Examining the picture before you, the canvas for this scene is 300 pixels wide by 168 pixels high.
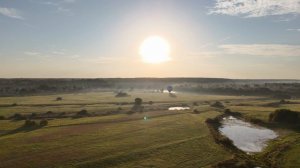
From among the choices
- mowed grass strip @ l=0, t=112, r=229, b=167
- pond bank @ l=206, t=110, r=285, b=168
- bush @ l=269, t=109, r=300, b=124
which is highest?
bush @ l=269, t=109, r=300, b=124

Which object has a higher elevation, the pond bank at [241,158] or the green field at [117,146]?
the green field at [117,146]

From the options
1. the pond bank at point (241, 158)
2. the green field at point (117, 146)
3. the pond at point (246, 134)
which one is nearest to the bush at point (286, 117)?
the pond at point (246, 134)

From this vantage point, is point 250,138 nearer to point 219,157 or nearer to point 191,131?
point 191,131

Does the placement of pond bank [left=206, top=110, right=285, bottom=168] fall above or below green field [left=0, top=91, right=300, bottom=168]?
below

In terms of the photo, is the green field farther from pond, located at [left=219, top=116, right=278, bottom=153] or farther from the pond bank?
pond, located at [left=219, top=116, right=278, bottom=153]

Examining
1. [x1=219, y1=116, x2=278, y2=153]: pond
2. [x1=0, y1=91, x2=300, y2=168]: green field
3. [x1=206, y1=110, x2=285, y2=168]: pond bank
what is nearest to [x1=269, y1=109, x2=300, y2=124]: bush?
[x1=219, y1=116, x2=278, y2=153]: pond

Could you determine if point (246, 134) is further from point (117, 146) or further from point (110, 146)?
point (110, 146)

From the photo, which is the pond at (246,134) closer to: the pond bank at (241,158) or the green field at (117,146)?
the pond bank at (241,158)
